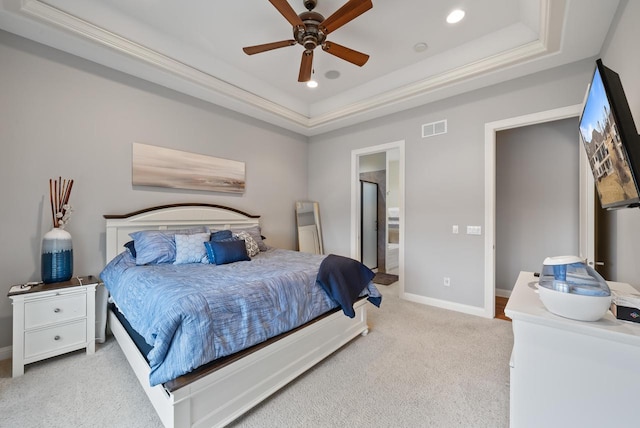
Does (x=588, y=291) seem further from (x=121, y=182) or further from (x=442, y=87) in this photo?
(x=121, y=182)

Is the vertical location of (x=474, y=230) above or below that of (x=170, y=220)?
below

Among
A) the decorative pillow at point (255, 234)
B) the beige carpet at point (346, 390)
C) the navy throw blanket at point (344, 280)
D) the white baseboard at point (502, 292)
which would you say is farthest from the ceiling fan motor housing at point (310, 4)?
the white baseboard at point (502, 292)

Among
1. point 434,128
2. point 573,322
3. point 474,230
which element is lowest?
point 573,322

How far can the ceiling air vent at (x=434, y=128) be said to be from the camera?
3549 millimetres

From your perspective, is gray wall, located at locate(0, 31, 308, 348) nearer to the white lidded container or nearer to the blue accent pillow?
the blue accent pillow

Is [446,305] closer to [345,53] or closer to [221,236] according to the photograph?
[221,236]

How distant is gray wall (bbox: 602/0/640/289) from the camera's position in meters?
1.61

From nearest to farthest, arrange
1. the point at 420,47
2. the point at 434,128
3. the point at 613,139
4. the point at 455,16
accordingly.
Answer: the point at 613,139, the point at 455,16, the point at 420,47, the point at 434,128

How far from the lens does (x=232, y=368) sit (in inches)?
62.7

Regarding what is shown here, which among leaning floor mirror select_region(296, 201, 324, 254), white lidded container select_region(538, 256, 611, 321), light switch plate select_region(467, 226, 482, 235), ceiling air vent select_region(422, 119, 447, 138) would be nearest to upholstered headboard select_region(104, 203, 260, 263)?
leaning floor mirror select_region(296, 201, 324, 254)

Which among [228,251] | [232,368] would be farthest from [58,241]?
[232,368]

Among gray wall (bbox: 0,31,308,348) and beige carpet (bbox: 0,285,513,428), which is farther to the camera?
gray wall (bbox: 0,31,308,348)

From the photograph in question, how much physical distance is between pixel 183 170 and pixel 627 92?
163 inches

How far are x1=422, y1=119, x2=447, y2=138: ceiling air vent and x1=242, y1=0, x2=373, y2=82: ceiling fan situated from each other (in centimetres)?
162
